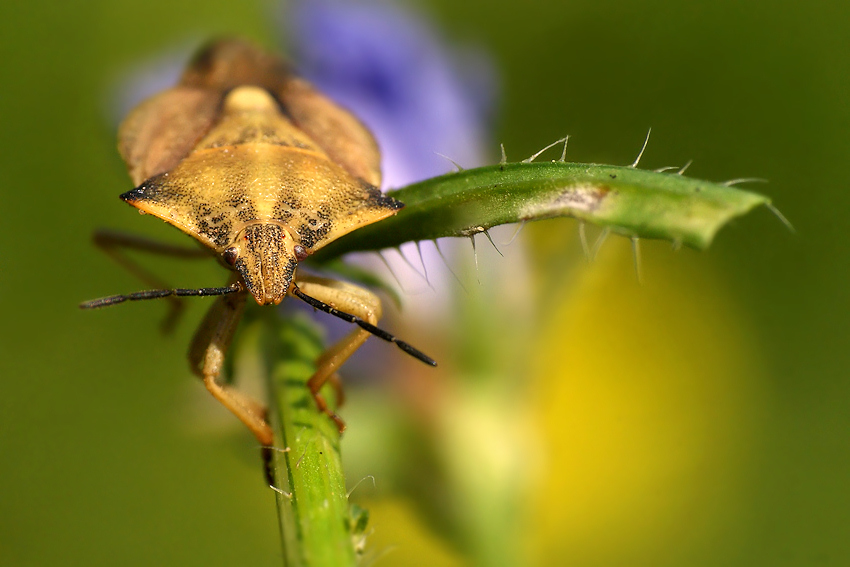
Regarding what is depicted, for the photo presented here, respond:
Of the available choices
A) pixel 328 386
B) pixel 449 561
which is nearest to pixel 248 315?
pixel 328 386

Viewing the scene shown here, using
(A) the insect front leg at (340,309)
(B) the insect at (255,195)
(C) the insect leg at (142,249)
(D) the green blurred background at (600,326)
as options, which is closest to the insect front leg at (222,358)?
(B) the insect at (255,195)

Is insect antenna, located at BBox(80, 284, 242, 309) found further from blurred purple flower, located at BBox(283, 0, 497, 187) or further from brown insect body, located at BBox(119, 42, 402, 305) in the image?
blurred purple flower, located at BBox(283, 0, 497, 187)

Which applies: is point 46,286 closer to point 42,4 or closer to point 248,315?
point 42,4

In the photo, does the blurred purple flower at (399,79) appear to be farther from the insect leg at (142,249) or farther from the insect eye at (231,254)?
the insect eye at (231,254)

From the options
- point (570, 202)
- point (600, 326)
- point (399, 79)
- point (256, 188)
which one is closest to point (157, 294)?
point (256, 188)

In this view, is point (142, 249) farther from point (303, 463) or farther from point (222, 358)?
point (303, 463)
